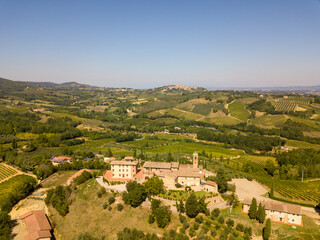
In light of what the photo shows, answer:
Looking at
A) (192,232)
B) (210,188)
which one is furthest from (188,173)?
(192,232)

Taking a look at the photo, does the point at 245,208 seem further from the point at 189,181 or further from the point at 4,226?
the point at 4,226

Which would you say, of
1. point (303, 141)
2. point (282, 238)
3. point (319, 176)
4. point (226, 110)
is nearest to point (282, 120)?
point (303, 141)

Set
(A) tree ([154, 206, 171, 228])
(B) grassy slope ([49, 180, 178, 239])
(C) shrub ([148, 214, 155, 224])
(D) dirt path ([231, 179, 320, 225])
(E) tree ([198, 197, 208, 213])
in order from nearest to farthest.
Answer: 1. (A) tree ([154, 206, 171, 228])
2. (C) shrub ([148, 214, 155, 224])
3. (E) tree ([198, 197, 208, 213])
4. (B) grassy slope ([49, 180, 178, 239])
5. (D) dirt path ([231, 179, 320, 225])

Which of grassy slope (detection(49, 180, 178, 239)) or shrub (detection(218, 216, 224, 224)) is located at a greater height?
shrub (detection(218, 216, 224, 224))

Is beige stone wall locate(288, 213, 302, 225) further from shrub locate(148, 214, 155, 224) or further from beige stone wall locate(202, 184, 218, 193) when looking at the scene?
shrub locate(148, 214, 155, 224)

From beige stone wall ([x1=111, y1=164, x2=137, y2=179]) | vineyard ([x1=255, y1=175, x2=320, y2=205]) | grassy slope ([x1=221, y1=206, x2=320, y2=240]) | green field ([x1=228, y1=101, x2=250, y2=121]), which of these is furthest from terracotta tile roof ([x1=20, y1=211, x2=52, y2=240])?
green field ([x1=228, y1=101, x2=250, y2=121])

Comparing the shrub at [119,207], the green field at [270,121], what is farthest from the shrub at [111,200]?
the green field at [270,121]

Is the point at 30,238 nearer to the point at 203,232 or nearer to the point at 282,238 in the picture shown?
the point at 203,232
